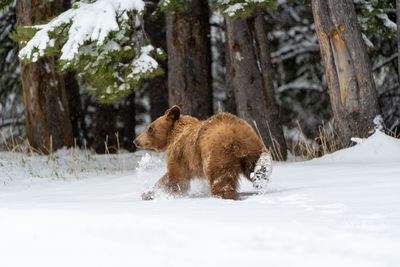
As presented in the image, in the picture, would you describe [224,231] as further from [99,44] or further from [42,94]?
[42,94]

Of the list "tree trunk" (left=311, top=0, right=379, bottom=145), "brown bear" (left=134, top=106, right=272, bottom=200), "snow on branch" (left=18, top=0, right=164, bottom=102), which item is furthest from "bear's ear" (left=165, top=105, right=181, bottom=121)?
"tree trunk" (left=311, top=0, right=379, bottom=145)

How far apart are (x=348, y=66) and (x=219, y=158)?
3.73 meters

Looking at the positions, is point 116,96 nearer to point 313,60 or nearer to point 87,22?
point 87,22

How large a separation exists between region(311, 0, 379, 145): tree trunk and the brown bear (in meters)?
3.15

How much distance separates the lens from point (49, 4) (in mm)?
10531

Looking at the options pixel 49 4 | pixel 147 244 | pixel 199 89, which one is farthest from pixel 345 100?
pixel 49 4

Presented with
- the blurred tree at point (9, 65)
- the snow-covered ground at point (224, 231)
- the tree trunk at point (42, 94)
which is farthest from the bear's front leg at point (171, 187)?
the blurred tree at point (9, 65)

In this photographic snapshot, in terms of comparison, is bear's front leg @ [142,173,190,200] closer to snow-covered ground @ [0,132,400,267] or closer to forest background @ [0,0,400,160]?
snow-covered ground @ [0,132,400,267]

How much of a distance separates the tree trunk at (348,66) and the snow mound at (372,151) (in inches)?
11.4

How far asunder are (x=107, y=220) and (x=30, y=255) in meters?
0.49

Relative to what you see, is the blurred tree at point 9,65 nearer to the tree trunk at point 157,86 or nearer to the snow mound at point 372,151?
the tree trunk at point 157,86

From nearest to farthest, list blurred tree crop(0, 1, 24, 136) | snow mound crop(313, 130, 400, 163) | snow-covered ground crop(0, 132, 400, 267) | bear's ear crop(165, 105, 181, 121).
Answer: snow-covered ground crop(0, 132, 400, 267) → bear's ear crop(165, 105, 181, 121) → snow mound crop(313, 130, 400, 163) → blurred tree crop(0, 1, 24, 136)

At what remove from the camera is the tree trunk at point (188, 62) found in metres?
9.61

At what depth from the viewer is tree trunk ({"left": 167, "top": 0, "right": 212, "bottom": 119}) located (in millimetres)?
9609
